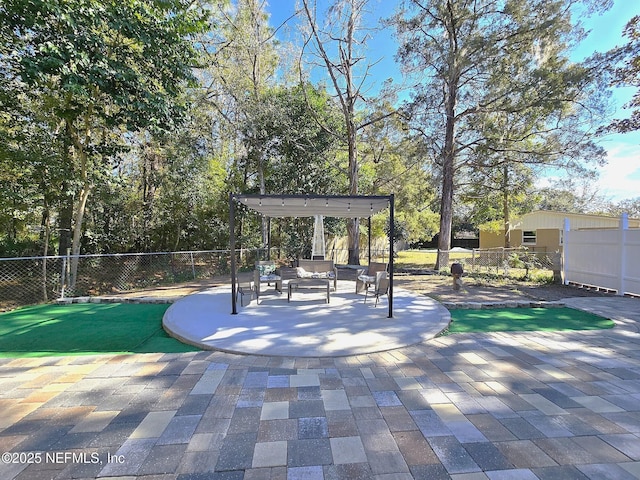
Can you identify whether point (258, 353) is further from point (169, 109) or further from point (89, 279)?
point (89, 279)

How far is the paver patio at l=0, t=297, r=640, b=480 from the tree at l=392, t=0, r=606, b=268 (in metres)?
8.71

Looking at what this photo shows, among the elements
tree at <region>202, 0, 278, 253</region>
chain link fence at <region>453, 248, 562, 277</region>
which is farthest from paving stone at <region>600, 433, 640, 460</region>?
tree at <region>202, 0, 278, 253</region>

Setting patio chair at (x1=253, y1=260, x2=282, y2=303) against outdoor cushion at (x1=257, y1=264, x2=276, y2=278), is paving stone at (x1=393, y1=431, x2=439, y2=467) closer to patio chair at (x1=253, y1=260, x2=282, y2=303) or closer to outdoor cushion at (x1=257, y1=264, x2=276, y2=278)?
patio chair at (x1=253, y1=260, x2=282, y2=303)

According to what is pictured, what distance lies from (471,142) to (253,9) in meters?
9.79

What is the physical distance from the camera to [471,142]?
11.4 metres

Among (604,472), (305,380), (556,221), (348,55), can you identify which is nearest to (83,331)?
(305,380)

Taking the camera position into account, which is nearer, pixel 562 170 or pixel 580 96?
pixel 580 96

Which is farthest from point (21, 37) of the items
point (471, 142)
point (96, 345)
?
point (471, 142)

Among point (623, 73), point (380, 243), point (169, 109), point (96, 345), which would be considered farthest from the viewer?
point (380, 243)

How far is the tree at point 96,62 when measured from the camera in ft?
17.2

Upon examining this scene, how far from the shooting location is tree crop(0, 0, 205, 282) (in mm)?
5234

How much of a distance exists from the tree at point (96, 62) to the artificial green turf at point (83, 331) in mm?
3162

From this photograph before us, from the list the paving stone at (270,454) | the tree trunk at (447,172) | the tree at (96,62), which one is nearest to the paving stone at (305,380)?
the paving stone at (270,454)

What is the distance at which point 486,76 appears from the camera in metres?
10.3
